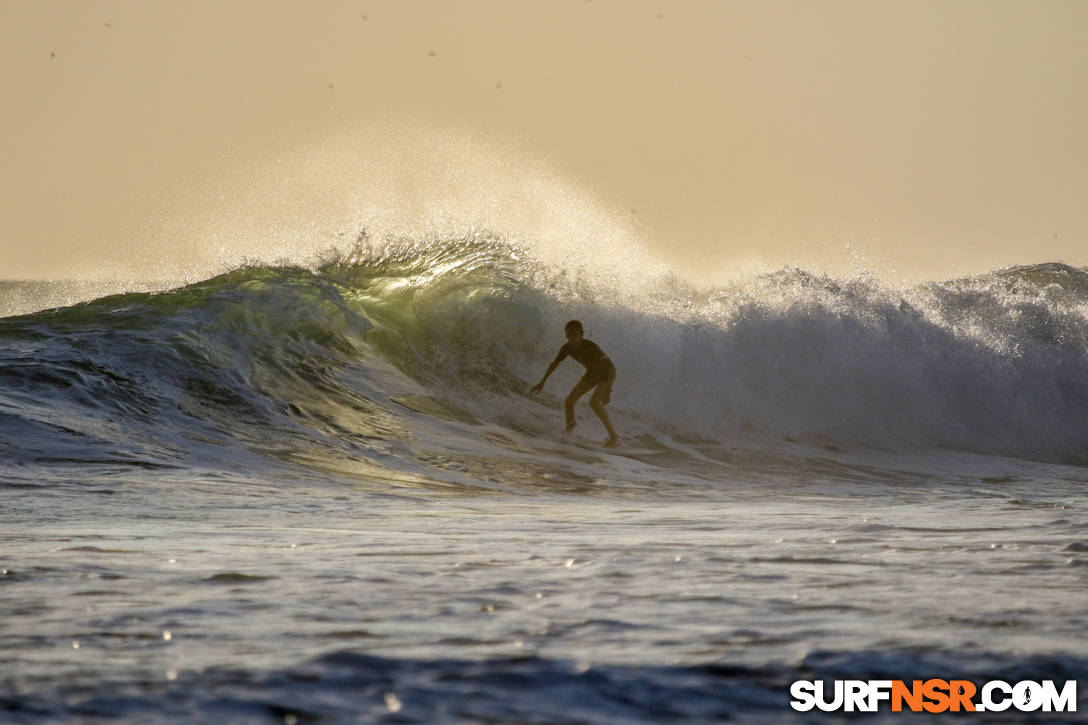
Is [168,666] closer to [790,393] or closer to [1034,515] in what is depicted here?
[1034,515]

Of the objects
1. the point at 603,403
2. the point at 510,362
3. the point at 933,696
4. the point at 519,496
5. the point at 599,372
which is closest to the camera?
the point at 933,696

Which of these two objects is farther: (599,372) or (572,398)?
(599,372)

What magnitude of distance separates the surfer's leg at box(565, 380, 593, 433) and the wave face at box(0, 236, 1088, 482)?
A: 0.21m

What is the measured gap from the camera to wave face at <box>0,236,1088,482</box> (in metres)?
10.8

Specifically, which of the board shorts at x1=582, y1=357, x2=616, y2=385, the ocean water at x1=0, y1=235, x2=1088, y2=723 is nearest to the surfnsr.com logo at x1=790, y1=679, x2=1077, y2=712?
the ocean water at x1=0, y1=235, x2=1088, y2=723

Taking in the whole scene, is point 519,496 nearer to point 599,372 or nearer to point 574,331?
point 599,372

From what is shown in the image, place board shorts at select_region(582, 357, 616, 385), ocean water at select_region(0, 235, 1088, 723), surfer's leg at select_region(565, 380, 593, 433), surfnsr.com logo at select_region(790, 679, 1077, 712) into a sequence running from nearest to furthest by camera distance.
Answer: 1. surfnsr.com logo at select_region(790, 679, 1077, 712)
2. ocean water at select_region(0, 235, 1088, 723)
3. surfer's leg at select_region(565, 380, 593, 433)
4. board shorts at select_region(582, 357, 616, 385)

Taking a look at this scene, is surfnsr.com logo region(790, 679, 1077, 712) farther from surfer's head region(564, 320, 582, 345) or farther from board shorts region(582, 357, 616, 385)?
surfer's head region(564, 320, 582, 345)

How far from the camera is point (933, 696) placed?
282 cm

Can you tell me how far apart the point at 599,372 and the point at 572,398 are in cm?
46

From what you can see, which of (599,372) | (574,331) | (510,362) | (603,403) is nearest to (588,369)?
(599,372)

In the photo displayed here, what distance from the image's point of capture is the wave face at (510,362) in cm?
1083

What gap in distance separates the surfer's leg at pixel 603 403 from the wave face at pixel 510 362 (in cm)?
40

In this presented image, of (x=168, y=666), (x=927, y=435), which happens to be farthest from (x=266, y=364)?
(x=168, y=666)
